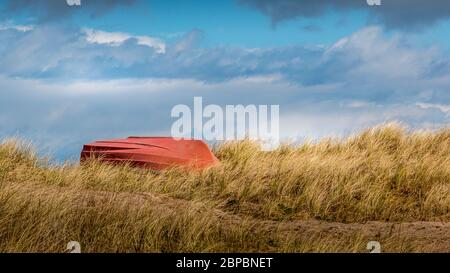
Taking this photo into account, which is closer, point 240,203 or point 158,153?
point 240,203

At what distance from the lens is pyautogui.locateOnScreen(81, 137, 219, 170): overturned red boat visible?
28.7 feet

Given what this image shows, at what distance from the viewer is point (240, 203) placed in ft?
25.3

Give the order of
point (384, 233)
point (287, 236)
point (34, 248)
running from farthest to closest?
point (384, 233), point (287, 236), point (34, 248)

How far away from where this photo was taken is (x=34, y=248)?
5.23 metres

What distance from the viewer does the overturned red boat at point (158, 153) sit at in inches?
344

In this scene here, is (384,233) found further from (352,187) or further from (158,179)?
(158,179)

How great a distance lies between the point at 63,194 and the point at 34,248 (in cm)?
122

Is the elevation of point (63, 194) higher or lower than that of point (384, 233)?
higher

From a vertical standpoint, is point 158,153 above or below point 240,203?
above

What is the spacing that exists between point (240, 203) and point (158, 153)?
163cm

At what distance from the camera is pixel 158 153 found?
8789 mm

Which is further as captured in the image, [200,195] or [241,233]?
[200,195]

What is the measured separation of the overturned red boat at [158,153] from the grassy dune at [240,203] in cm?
21
